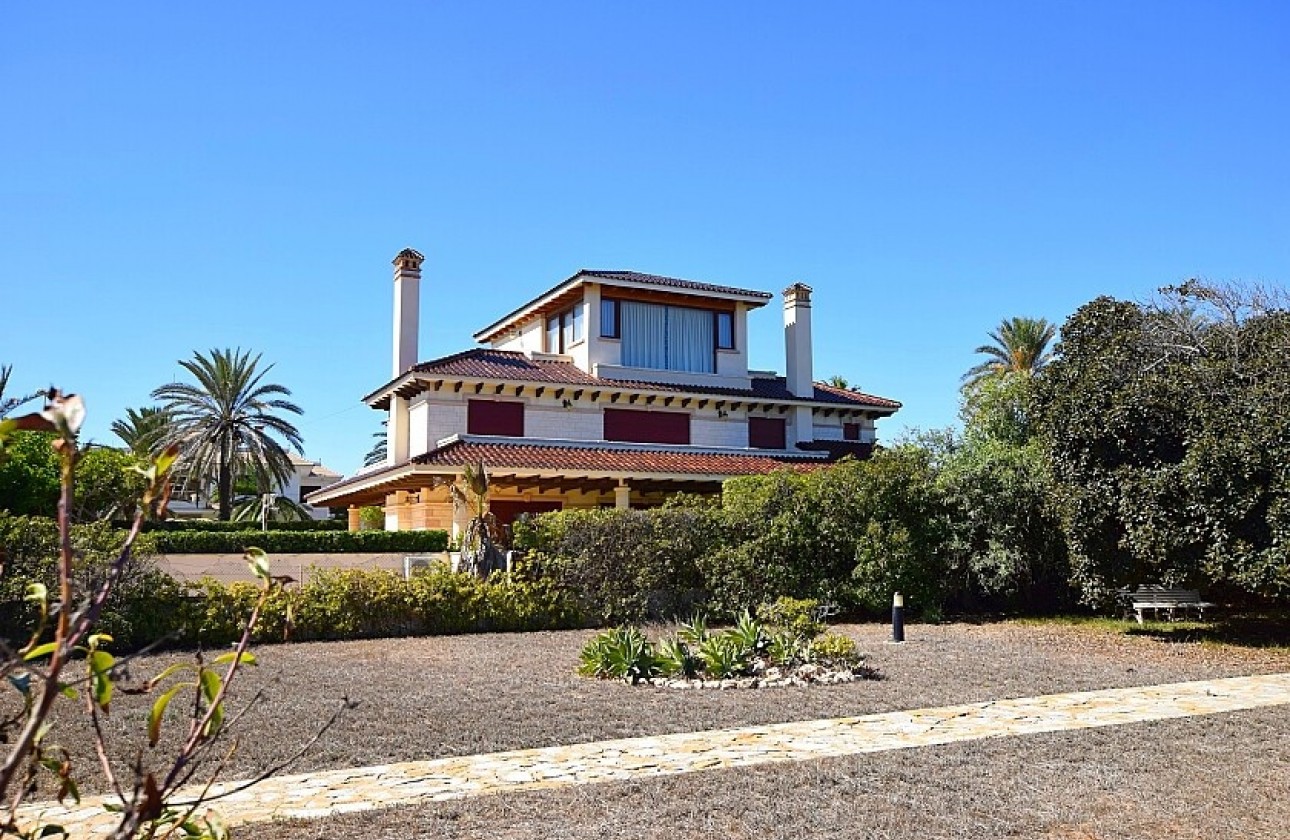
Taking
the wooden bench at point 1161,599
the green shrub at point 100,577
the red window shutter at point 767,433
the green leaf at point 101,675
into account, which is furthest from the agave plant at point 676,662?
the red window shutter at point 767,433

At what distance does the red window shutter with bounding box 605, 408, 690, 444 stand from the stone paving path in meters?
21.7

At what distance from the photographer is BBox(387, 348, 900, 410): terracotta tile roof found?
1193 inches

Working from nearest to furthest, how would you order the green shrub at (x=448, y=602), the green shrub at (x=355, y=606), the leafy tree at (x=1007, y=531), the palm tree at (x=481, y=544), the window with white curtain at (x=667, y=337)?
1. the green shrub at (x=355, y=606)
2. the green shrub at (x=448, y=602)
3. the palm tree at (x=481, y=544)
4. the leafy tree at (x=1007, y=531)
5. the window with white curtain at (x=667, y=337)

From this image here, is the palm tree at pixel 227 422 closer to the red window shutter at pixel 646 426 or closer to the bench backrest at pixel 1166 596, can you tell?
the red window shutter at pixel 646 426

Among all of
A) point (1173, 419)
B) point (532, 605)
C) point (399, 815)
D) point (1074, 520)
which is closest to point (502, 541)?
point (532, 605)

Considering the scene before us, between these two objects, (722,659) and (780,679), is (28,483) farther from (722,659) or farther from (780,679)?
(780,679)

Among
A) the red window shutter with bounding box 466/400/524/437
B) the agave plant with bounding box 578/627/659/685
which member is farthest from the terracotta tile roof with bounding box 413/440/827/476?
the agave plant with bounding box 578/627/659/685

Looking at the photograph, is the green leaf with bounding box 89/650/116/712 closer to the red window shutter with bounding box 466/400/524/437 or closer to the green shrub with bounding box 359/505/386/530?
the red window shutter with bounding box 466/400/524/437

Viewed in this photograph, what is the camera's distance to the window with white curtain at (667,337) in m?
33.7

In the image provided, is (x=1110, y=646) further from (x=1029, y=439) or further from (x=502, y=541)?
(x=502, y=541)

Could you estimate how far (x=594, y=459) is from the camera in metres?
29.1

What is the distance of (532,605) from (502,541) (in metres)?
1.44

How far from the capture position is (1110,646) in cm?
1667

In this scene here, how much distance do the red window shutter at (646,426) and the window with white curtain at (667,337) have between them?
1678 millimetres
